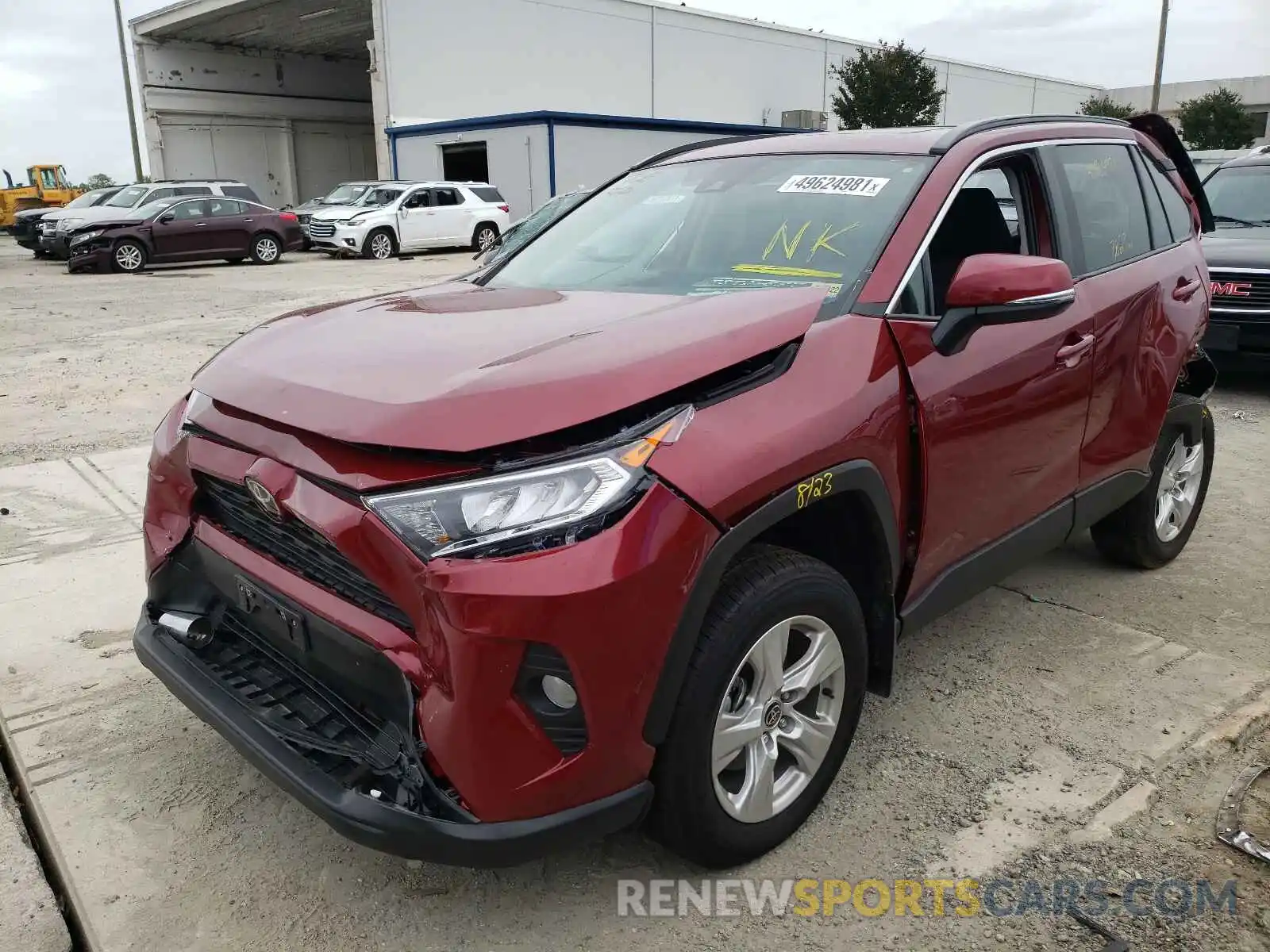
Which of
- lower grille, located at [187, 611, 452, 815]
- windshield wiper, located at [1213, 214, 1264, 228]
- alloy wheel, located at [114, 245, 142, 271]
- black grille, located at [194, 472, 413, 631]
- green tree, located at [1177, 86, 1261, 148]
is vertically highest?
green tree, located at [1177, 86, 1261, 148]

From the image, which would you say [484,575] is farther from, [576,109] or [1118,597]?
[576,109]

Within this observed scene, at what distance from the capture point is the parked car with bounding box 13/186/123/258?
21781mm

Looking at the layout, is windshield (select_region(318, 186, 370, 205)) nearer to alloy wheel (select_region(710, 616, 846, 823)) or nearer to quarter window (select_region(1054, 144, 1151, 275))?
quarter window (select_region(1054, 144, 1151, 275))

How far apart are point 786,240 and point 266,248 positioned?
20.3m

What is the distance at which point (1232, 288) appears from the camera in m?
7.49

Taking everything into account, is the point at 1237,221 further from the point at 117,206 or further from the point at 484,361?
the point at 117,206

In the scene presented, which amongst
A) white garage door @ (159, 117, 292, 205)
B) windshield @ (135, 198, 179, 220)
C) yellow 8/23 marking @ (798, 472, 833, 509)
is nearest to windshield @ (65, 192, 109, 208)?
windshield @ (135, 198, 179, 220)

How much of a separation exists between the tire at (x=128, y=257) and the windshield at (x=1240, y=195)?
1799cm

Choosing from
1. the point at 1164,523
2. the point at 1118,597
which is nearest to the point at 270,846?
the point at 1118,597

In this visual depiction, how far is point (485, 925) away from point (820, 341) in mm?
1622

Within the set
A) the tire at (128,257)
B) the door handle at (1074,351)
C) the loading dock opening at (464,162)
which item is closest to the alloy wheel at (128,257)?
the tire at (128,257)

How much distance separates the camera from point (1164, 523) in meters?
4.37

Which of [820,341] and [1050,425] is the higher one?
[820,341]
